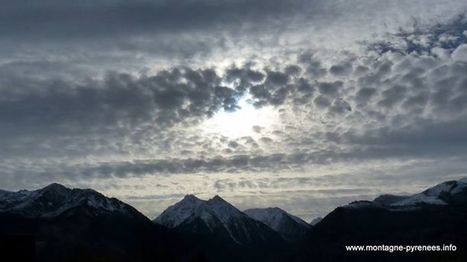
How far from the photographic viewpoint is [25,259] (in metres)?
158

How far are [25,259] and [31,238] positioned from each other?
8157mm

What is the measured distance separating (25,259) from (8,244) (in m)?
5.52

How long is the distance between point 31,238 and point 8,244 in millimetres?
9183

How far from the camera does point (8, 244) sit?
511 ft

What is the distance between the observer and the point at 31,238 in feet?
540
